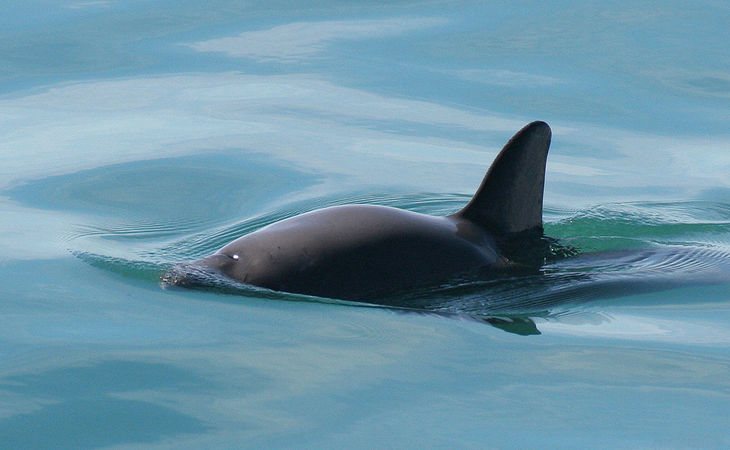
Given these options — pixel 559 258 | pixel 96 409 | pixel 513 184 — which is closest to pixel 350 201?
pixel 559 258

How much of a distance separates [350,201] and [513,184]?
2.57 metres

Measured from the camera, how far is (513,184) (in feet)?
25.4

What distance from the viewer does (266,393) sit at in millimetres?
5762

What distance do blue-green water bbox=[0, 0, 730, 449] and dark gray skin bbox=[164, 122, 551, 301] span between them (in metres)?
0.17

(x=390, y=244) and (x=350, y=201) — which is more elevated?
(x=350, y=201)

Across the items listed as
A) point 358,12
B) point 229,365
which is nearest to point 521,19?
point 358,12

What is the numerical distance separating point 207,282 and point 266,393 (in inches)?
56.8

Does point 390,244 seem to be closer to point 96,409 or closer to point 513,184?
point 513,184

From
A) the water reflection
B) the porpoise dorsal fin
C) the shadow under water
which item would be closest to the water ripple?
the shadow under water

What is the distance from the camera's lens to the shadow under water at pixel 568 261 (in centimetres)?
709

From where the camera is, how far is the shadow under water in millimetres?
7090

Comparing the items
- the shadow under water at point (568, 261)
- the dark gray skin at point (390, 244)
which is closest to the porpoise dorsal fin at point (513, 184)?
the dark gray skin at point (390, 244)

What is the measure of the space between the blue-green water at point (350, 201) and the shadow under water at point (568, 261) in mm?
28

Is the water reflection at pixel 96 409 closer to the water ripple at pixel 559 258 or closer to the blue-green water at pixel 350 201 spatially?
the blue-green water at pixel 350 201
